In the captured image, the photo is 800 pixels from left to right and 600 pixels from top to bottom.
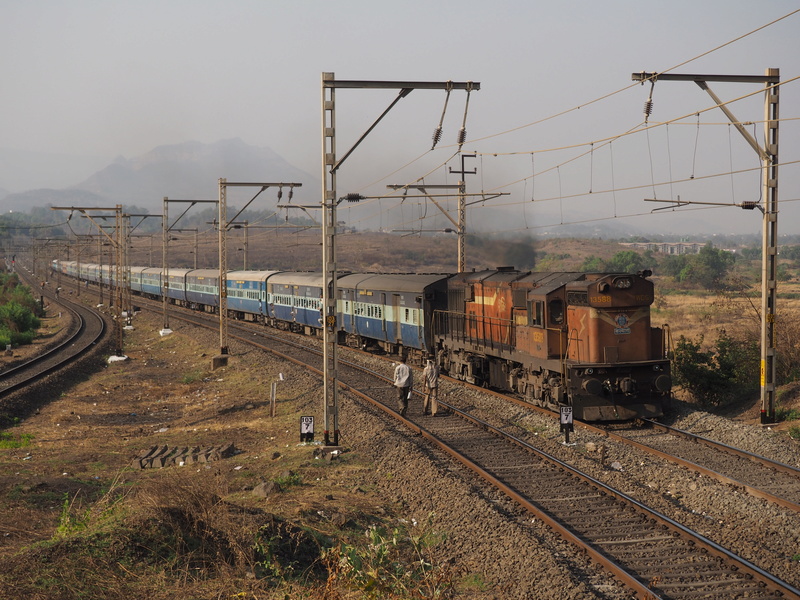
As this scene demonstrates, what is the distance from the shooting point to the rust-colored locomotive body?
17703 millimetres

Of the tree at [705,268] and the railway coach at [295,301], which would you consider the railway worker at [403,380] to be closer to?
the railway coach at [295,301]

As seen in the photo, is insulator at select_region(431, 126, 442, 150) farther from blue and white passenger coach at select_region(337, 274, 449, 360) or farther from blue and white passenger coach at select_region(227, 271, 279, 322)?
blue and white passenger coach at select_region(227, 271, 279, 322)

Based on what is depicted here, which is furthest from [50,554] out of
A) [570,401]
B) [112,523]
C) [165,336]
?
[165,336]

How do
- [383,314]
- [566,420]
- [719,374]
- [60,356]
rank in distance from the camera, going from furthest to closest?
[60,356] < [383,314] < [719,374] < [566,420]

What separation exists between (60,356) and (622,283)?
29931 millimetres

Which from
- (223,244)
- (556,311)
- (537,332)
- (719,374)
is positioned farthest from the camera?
(223,244)

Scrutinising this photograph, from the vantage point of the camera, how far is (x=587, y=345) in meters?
18.0

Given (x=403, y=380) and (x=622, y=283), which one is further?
(x=403, y=380)

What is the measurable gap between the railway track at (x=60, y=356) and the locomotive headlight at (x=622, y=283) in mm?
20881

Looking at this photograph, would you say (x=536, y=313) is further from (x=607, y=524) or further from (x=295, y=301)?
(x=295, y=301)

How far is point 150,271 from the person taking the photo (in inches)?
3031

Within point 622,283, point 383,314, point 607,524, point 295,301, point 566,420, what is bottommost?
point 607,524

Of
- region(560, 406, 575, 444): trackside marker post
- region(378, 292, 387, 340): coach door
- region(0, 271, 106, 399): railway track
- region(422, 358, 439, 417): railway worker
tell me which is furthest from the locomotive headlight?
region(0, 271, 106, 399): railway track

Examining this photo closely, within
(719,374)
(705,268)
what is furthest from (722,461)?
(705,268)
